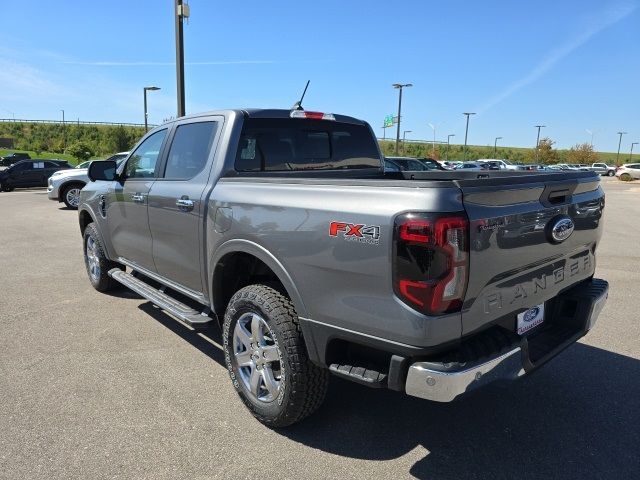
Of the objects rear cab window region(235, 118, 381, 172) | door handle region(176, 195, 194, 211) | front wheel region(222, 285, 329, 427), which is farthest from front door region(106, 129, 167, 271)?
front wheel region(222, 285, 329, 427)

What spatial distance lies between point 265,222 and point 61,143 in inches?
2852

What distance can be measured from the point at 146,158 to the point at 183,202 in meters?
1.23

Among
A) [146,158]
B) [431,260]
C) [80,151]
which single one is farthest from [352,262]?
Result: [80,151]

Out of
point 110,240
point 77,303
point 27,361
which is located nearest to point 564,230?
point 27,361

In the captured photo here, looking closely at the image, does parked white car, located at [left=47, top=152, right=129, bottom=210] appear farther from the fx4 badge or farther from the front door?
the fx4 badge

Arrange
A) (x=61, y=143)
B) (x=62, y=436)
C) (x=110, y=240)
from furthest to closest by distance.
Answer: (x=61, y=143) → (x=110, y=240) → (x=62, y=436)

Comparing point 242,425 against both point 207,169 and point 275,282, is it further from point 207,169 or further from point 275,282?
point 207,169

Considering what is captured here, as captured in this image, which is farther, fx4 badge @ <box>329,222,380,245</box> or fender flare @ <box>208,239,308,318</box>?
fender flare @ <box>208,239,308,318</box>

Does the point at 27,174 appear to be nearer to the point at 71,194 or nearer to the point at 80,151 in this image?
the point at 71,194

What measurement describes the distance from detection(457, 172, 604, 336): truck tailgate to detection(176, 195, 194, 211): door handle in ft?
6.93

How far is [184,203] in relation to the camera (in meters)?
3.74

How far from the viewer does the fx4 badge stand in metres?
2.30

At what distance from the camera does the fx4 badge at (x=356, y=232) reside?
7.56 ft

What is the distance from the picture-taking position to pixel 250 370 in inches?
128
